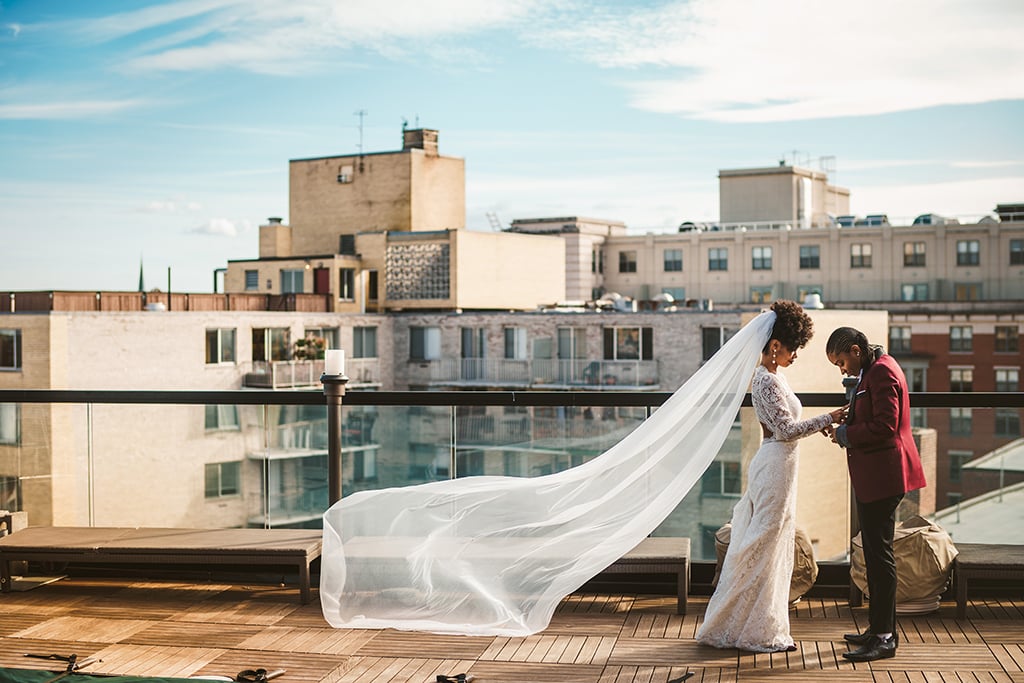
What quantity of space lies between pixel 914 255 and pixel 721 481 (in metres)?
60.9

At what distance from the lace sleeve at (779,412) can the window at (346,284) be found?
45.4 meters

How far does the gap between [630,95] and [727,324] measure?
49845mm

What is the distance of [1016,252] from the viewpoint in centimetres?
6481

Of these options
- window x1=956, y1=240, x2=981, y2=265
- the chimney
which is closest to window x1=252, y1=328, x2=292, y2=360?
the chimney

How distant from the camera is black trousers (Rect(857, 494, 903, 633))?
5453 millimetres

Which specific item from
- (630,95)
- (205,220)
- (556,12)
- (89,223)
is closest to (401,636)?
(556,12)

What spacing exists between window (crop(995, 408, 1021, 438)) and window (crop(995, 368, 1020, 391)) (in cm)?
5123

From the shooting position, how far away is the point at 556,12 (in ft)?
110

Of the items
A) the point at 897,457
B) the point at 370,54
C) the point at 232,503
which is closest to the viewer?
the point at 897,457

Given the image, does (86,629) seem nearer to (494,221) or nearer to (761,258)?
(761,258)

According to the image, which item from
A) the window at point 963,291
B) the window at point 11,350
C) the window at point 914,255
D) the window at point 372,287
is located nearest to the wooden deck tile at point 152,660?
the window at point 11,350

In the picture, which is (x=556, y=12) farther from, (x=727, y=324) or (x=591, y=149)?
(x=591, y=149)

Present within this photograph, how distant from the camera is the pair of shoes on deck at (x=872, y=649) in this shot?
5359 millimetres

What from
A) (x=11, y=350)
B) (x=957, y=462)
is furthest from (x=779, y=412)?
(x=11, y=350)
